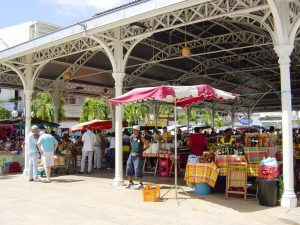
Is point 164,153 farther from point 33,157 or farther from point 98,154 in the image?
point 33,157

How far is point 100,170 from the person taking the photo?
46.4ft

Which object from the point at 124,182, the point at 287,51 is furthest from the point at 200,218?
the point at 124,182

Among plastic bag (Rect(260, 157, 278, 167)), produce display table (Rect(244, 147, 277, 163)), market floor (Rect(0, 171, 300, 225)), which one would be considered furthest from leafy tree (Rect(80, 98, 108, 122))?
plastic bag (Rect(260, 157, 278, 167))

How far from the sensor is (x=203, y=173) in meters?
8.33

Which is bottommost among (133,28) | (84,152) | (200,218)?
(200,218)

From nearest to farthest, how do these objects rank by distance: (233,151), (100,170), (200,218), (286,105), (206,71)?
(200,218), (286,105), (233,151), (100,170), (206,71)

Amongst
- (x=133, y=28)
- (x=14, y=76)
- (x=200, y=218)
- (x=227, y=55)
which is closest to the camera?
(x=200, y=218)

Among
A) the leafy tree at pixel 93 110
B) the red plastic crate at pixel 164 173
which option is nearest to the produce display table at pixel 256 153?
the red plastic crate at pixel 164 173

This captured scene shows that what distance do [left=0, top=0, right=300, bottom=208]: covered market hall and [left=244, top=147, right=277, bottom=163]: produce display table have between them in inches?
42.6

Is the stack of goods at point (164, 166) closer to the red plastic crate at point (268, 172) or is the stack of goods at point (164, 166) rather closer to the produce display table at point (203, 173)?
the produce display table at point (203, 173)

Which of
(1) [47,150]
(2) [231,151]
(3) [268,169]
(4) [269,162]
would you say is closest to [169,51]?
(1) [47,150]

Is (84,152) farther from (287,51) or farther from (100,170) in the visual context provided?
(287,51)

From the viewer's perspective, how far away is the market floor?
6.31 meters

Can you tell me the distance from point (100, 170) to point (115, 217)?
7.68 meters
